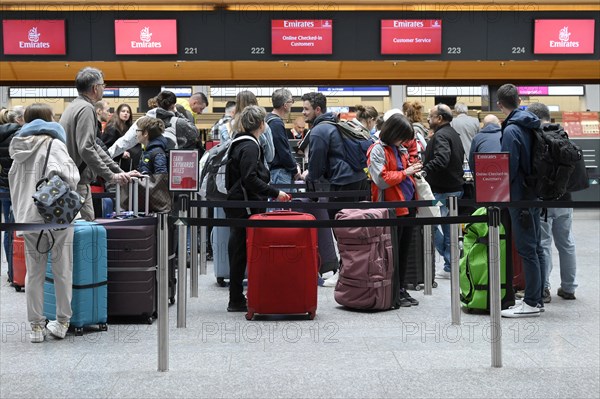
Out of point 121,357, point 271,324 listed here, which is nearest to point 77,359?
point 121,357

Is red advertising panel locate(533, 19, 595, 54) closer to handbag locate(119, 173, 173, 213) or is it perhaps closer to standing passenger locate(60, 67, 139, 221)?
handbag locate(119, 173, 173, 213)

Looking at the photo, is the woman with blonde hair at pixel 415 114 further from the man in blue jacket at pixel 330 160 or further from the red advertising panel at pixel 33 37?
the red advertising panel at pixel 33 37

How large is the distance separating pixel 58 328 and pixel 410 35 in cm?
1053

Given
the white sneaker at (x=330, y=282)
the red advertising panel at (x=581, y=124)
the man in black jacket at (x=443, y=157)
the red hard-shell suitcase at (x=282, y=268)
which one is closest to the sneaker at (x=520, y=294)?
the man in black jacket at (x=443, y=157)

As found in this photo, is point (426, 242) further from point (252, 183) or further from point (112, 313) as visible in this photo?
point (112, 313)

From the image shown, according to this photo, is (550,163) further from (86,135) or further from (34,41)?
(34,41)

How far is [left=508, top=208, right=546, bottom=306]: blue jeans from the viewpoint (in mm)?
6043

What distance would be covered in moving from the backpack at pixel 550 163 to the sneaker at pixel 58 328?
3.26 m

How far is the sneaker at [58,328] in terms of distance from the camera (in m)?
5.36

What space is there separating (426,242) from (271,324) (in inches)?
64.5

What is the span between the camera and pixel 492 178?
499 cm

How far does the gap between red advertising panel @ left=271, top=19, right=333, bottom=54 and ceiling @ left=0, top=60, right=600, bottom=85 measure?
560 mm

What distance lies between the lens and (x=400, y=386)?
13.8 ft

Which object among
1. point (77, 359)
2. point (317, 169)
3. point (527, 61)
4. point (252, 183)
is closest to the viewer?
point (77, 359)
